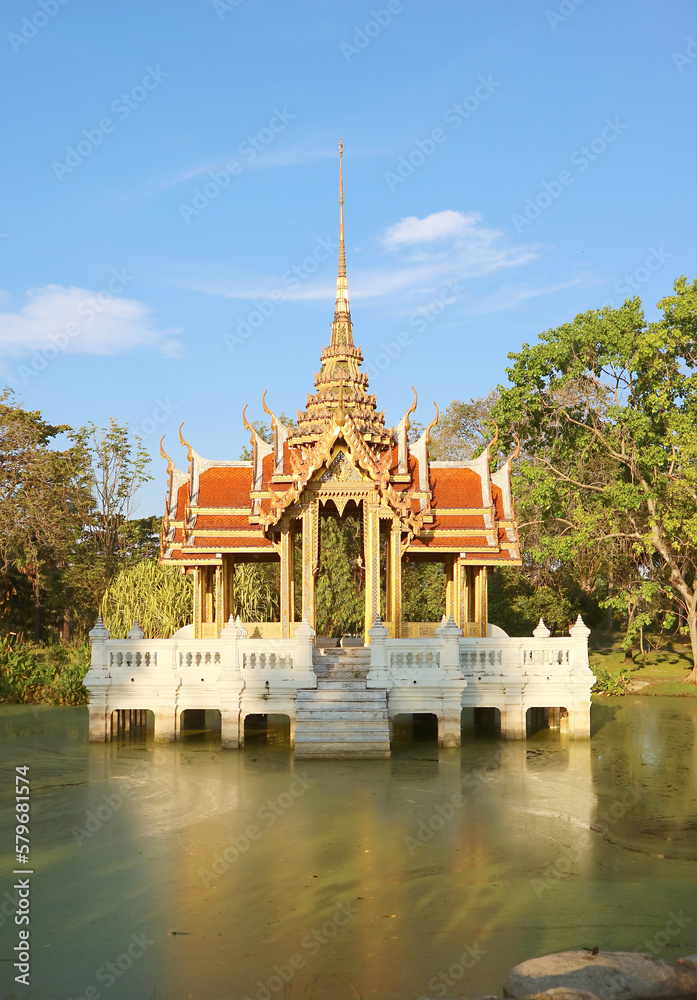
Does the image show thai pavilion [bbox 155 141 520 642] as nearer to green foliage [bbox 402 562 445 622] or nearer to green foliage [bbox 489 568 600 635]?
green foliage [bbox 402 562 445 622]

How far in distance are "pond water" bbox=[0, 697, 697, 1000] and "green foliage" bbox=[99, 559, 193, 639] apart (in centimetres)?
917

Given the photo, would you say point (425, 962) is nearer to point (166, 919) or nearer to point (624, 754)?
point (166, 919)

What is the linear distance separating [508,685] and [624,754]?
220cm

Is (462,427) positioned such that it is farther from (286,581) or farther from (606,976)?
(606,976)

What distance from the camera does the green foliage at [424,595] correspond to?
2841cm

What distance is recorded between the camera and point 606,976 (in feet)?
19.7

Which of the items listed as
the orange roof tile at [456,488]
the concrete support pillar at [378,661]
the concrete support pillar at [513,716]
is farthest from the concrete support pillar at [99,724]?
the orange roof tile at [456,488]

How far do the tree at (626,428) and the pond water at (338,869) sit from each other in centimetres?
1034

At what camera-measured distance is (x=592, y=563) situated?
114ft

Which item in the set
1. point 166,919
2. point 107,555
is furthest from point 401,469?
point 107,555

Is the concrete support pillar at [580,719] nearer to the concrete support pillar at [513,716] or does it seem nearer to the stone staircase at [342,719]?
the concrete support pillar at [513,716]

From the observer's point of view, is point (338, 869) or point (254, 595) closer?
point (338, 869)

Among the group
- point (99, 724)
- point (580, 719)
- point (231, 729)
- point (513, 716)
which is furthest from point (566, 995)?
point (99, 724)

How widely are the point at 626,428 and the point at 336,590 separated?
30.9ft
